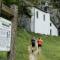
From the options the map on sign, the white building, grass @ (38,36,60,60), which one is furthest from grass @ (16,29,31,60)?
the white building

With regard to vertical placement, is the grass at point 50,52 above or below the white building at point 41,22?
below

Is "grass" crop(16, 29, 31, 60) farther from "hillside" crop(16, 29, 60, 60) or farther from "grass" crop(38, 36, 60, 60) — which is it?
"grass" crop(38, 36, 60, 60)

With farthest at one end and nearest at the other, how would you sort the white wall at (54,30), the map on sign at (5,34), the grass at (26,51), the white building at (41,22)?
the white wall at (54,30)
the white building at (41,22)
the grass at (26,51)
the map on sign at (5,34)

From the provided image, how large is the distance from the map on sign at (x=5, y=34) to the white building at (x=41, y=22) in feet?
163

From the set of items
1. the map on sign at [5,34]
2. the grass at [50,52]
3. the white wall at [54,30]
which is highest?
the white wall at [54,30]

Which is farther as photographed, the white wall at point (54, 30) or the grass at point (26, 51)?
the white wall at point (54, 30)

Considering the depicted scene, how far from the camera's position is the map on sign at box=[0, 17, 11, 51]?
372 inches

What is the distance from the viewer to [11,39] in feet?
33.3

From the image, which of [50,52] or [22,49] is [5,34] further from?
[50,52]

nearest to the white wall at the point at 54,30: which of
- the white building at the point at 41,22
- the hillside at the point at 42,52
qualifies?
the white building at the point at 41,22

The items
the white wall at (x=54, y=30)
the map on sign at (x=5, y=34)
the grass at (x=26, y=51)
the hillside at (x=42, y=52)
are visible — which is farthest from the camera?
the white wall at (x=54, y=30)

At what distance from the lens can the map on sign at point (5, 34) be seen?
31.0 feet

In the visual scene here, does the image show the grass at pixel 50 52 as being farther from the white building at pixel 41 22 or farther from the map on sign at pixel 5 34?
the white building at pixel 41 22

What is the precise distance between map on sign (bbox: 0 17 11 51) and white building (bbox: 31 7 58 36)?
49684 millimetres
